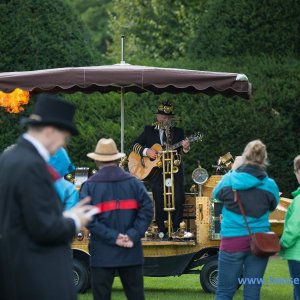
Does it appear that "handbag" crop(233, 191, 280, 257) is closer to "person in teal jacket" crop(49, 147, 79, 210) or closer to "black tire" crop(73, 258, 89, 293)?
"person in teal jacket" crop(49, 147, 79, 210)

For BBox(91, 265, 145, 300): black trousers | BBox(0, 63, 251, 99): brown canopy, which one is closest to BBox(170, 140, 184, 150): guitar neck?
BBox(0, 63, 251, 99): brown canopy

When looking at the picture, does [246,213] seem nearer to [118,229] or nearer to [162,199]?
[118,229]

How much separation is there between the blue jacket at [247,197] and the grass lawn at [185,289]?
2597mm

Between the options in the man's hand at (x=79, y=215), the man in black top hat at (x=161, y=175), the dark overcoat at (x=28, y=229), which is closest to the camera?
the dark overcoat at (x=28, y=229)

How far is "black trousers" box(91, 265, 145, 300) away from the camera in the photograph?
28.6ft

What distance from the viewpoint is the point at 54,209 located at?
235 inches

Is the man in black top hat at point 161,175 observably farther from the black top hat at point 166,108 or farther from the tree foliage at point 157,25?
the tree foliage at point 157,25

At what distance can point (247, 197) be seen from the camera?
877 centimetres

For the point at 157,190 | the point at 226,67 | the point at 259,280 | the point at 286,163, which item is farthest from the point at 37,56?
the point at 259,280

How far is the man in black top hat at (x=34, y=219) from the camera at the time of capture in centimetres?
583

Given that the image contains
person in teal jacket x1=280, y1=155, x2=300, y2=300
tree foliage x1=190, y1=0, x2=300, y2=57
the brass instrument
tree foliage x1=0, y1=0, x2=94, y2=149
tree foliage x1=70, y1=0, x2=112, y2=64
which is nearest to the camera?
person in teal jacket x1=280, y1=155, x2=300, y2=300

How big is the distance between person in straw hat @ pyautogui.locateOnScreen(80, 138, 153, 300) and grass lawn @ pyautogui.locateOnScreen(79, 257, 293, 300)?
2.53m

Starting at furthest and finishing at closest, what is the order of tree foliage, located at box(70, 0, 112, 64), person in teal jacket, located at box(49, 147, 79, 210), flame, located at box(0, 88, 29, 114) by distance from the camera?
tree foliage, located at box(70, 0, 112, 64) < flame, located at box(0, 88, 29, 114) < person in teal jacket, located at box(49, 147, 79, 210)

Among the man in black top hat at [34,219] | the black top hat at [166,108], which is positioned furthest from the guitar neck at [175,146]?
the man in black top hat at [34,219]
